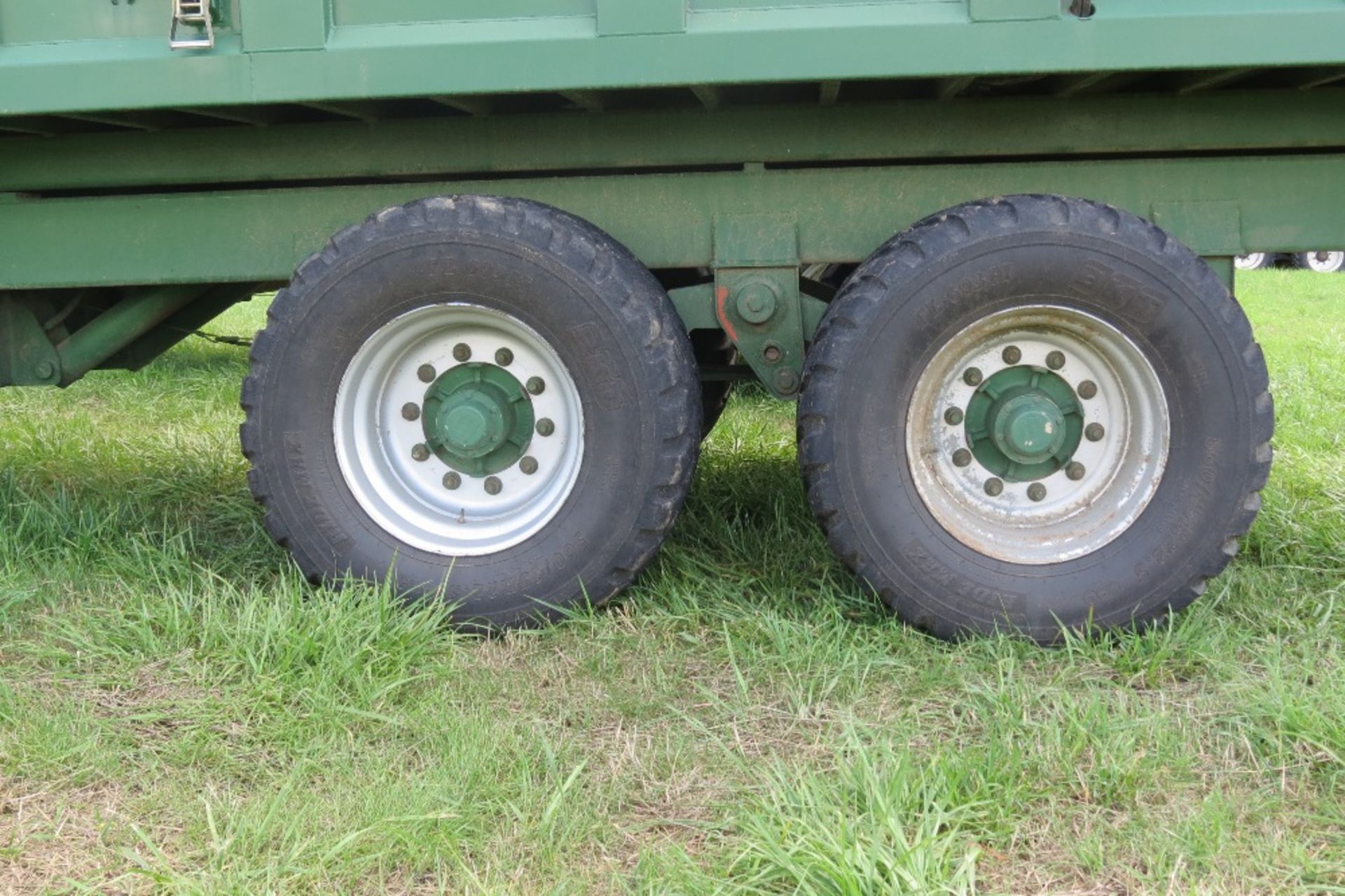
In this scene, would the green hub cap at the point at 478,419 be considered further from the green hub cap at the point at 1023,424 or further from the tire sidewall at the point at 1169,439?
the green hub cap at the point at 1023,424

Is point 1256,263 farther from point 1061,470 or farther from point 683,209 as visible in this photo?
point 683,209

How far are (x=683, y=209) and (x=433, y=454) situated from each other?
97 cm

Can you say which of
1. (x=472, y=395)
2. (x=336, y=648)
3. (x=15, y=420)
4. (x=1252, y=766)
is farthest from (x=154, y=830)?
(x=15, y=420)

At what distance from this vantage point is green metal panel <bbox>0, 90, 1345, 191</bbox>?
321 cm

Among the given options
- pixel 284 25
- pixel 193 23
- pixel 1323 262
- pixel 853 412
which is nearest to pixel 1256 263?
pixel 1323 262

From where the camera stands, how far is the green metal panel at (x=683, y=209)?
10.6 ft

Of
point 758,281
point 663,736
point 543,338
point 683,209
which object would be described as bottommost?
point 663,736

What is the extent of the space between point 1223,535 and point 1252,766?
0.74 m

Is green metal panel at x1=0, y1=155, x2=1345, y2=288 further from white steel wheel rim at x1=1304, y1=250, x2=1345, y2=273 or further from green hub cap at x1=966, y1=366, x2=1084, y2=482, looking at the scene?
white steel wheel rim at x1=1304, y1=250, x2=1345, y2=273

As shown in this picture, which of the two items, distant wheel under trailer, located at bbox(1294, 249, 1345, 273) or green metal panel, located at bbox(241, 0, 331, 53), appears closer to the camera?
green metal panel, located at bbox(241, 0, 331, 53)

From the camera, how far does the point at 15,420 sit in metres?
5.82

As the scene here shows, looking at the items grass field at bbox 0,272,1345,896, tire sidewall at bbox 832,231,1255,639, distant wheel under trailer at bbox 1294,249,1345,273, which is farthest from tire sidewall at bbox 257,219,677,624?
distant wheel under trailer at bbox 1294,249,1345,273

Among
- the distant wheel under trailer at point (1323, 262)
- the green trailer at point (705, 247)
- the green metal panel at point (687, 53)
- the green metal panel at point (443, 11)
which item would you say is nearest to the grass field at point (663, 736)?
the green trailer at point (705, 247)

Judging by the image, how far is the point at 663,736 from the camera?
2.71m
